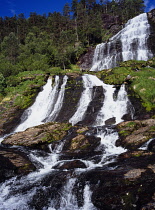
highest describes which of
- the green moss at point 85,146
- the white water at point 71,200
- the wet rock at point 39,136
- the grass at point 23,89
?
the grass at point 23,89

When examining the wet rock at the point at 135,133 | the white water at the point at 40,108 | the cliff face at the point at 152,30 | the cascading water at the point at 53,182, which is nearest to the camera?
the cascading water at the point at 53,182

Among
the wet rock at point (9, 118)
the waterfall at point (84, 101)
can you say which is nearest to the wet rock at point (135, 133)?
the waterfall at point (84, 101)

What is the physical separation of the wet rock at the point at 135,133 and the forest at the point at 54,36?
865 inches

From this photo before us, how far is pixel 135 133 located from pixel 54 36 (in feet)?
169

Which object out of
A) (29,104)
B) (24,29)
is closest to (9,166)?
(29,104)

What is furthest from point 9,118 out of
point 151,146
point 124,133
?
point 151,146

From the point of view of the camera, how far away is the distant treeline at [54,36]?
4038cm

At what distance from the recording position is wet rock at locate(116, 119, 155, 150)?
1168 cm

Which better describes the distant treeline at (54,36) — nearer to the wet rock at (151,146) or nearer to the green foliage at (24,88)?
the green foliage at (24,88)

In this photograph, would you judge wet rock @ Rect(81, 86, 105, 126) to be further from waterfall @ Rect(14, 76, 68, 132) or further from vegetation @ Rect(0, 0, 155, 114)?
waterfall @ Rect(14, 76, 68, 132)

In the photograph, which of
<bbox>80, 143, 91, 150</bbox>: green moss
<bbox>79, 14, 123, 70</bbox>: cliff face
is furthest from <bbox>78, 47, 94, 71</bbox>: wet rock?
<bbox>80, 143, 91, 150</bbox>: green moss

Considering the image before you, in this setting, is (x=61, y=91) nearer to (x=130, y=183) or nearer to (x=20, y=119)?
(x=20, y=119)

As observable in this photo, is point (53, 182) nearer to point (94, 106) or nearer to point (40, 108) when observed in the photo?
point (94, 106)

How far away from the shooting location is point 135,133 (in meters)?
13.0
